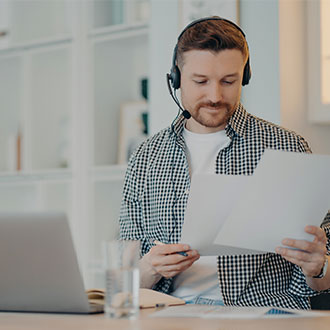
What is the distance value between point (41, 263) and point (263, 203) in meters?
0.47

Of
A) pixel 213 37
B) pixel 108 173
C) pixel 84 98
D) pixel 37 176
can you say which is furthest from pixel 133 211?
pixel 37 176

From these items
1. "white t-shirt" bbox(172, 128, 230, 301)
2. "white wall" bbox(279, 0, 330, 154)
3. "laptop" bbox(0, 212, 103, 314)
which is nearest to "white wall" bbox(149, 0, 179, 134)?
"white wall" bbox(279, 0, 330, 154)

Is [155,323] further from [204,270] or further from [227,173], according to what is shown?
[227,173]

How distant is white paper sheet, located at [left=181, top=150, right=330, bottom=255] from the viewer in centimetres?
136

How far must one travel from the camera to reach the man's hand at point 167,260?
1.51 metres

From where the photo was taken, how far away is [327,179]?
142cm

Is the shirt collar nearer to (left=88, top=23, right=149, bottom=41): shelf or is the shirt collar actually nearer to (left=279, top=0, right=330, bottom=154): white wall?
(left=279, top=0, right=330, bottom=154): white wall

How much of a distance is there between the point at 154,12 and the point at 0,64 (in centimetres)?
169

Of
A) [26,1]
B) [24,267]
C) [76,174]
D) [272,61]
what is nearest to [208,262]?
[24,267]

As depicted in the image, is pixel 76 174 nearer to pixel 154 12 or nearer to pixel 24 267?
pixel 154 12

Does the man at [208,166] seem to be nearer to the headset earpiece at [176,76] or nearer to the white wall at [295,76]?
the headset earpiece at [176,76]

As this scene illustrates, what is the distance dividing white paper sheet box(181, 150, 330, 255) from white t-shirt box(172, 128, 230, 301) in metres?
0.32

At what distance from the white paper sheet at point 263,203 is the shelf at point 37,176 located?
2186 millimetres

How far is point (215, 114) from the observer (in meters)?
1.83
